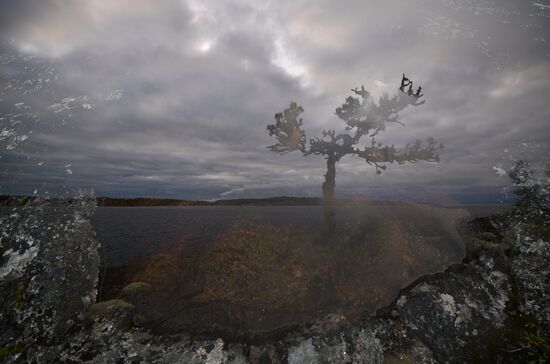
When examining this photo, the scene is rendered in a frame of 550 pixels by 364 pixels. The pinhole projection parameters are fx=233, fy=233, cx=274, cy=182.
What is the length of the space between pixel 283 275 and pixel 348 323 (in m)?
4.04

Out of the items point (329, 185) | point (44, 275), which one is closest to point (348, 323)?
point (44, 275)

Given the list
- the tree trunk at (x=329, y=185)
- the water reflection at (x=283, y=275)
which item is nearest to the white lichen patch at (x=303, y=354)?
the water reflection at (x=283, y=275)

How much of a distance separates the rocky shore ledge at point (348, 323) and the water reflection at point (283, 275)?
0.68m

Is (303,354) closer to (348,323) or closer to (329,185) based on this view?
(348,323)

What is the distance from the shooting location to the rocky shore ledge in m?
6.49

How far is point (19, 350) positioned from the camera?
22.3 ft

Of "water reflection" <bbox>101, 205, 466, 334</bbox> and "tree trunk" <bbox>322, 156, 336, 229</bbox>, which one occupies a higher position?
"tree trunk" <bbox>322, 156, 336, 229</bbox>

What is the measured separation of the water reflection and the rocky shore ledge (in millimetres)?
678

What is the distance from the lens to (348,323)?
7254 millimetres

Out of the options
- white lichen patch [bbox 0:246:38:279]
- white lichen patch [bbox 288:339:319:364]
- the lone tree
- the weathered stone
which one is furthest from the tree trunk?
white lichen patch [bbox 0:246:38:279]

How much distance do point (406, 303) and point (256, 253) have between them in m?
7.38

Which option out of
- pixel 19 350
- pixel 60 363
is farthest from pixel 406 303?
pixel 19 350

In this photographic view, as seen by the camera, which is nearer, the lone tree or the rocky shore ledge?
the rocky shore ledge

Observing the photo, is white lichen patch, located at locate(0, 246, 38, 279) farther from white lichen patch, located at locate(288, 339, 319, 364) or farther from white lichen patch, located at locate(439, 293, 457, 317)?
white lichen patch, located at locate(439, 293, 457, 317)
